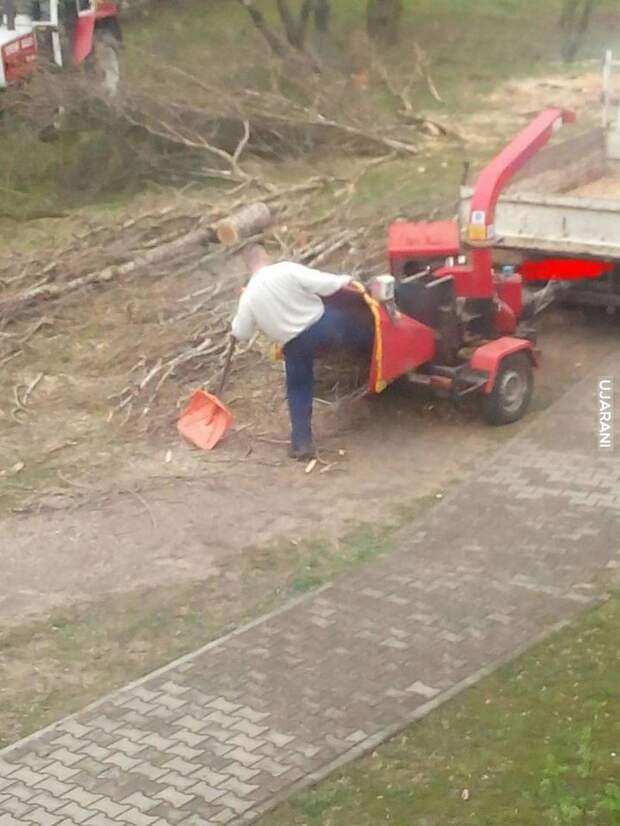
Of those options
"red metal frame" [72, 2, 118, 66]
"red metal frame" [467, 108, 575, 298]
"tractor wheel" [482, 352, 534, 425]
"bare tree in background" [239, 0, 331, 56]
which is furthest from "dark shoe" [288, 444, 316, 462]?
"bare tree in background" [239, 0, 331, 56]

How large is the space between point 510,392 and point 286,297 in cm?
168

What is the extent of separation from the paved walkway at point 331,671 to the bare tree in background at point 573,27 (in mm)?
14780

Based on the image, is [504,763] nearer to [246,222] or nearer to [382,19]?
[246,222]

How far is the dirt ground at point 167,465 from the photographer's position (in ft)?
24.2

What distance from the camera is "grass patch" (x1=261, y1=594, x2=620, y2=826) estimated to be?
507 cm

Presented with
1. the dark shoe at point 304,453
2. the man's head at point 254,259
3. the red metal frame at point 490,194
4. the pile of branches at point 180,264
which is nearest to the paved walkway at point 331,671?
the dark shoe at point 304,453

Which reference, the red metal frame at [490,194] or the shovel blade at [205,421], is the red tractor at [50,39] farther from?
the shovel blade at [205,421]

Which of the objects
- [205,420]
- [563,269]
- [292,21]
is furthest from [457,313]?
[292,21]

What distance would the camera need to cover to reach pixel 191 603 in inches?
269

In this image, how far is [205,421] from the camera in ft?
28.9

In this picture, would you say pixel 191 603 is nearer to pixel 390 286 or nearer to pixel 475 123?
pixel 390 286

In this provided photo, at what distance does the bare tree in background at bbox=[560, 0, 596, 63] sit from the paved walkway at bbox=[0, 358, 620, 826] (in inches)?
582

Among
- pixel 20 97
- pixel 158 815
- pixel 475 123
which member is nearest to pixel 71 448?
pixel 158 815

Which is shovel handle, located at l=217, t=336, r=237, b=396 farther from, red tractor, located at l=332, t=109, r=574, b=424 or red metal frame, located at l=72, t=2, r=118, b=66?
red metal frame, located at l=72, t=2, r=118, b=66
